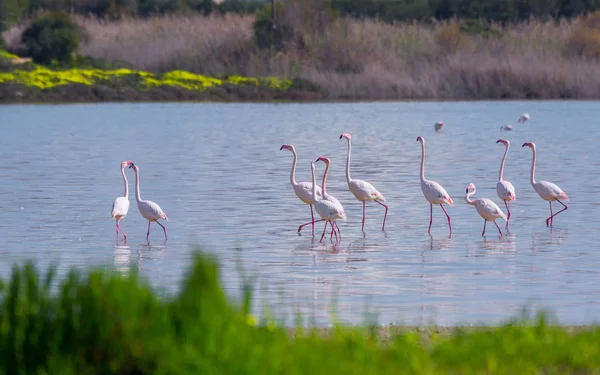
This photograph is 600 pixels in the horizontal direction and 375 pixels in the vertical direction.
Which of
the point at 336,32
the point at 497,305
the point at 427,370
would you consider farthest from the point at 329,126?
the point at 427,370

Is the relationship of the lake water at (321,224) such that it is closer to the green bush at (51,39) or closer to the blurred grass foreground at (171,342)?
the blurred grass foreground at (171,342)

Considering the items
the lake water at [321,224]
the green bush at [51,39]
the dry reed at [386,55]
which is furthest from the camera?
the green bush at [51,39]

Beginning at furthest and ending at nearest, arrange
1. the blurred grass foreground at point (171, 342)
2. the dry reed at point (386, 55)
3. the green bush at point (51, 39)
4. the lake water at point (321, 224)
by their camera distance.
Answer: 1. the green bush at point (51, 39)
2. the dry reed at point (386, 55)
3. the lake water at point (321, 224)
4. the blurred grass foreground at point (171, 342)

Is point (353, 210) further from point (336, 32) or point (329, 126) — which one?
point (336, 32)

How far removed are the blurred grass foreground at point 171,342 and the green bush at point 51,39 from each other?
137ft

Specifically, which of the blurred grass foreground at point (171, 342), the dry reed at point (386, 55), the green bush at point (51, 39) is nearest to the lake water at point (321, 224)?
the blurred grass foreground at point (171, 342)

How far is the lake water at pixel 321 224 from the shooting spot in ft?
33.2

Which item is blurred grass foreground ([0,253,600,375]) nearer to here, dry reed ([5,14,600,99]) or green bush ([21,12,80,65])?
dry reed ([5,14,600,99])

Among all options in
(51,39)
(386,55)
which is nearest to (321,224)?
(386,55)

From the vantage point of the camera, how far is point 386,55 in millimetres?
44781

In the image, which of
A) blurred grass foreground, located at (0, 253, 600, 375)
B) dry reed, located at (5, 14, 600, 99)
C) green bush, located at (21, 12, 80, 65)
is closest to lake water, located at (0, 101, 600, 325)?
blurred grass foreground, located at (0, 253, 600, 375)

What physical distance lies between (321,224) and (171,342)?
991 cm

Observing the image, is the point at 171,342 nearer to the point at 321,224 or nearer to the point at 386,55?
the point at 321,224

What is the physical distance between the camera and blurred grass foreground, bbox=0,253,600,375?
5.37 metres
